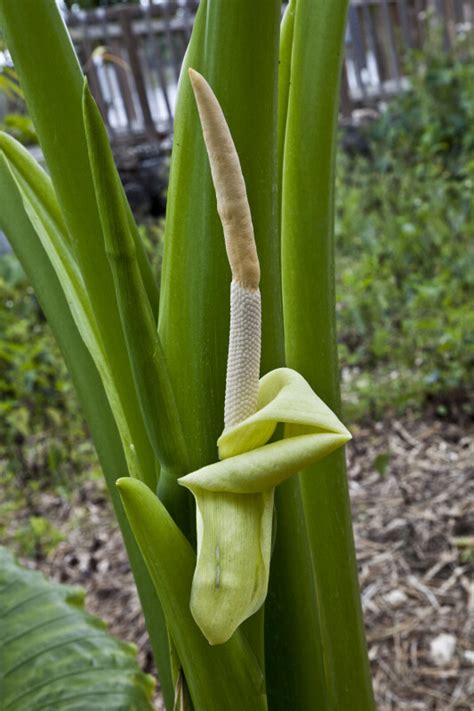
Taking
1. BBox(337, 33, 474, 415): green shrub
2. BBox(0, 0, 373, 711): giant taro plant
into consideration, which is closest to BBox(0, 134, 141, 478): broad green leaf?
BBox(0, 0, 373, 711): giant taro plant

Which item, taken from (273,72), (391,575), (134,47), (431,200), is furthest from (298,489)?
(134,47)

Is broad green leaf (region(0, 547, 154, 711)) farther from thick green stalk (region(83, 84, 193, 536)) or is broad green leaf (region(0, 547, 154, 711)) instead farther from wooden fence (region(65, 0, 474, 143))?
wooden fence (region(65, 0, 474, 143))

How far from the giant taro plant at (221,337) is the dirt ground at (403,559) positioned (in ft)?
2.40

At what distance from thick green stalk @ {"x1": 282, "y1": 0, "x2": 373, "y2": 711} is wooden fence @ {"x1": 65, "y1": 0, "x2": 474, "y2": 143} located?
3.27 meters

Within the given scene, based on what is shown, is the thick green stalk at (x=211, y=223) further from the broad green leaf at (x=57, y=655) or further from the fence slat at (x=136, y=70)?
the fence slat at (x=136, y=70)

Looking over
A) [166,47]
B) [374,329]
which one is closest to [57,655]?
[374,329]

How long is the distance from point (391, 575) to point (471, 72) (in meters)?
2.57

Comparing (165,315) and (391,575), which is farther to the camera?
(391,575)

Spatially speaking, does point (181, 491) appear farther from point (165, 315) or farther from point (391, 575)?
point (391, 575)

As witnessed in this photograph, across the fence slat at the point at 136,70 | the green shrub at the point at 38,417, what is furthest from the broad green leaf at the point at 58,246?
the fence slat at the point at 136,70

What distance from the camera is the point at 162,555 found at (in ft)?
1.03

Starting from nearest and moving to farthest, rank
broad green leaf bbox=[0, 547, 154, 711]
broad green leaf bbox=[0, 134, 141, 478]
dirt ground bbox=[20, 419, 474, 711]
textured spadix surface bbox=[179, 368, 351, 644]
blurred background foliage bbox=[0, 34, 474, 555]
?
textured spadix surface bbox=[179, 368, 351, 644], broad green leaf bbox=[0, 134, 141, 478], broad green leaf bbox=[0, 547, 154, 711], dirt ground bbox=[20, 419, 474, 711], blurred background foliage bbox=[0, 34, 474, 555]

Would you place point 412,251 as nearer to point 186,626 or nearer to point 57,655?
point 57,655

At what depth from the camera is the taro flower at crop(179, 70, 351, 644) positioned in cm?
28
